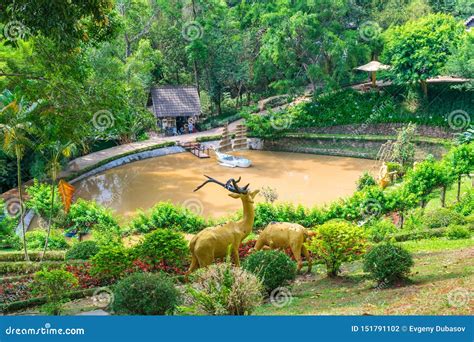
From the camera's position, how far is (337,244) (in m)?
12.6

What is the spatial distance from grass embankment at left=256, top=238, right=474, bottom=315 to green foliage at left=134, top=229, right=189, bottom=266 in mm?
2741

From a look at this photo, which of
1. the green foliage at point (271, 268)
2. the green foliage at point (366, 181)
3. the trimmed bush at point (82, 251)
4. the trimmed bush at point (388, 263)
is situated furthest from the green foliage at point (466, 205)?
the trimmed bush at point (82, 251)

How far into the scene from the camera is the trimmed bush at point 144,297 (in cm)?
978

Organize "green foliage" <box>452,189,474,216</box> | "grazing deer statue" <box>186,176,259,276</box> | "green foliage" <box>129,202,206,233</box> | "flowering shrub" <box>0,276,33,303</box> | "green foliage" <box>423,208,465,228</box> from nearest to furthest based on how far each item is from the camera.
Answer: "flowering shrub" <box>0,276,33,303</box>, "grazing deer statue" <box>186,176,259,276</box>, "green foliage" <box>423,208,465,228</box>, "green foliage" <box>452,189,474,216</box>, "green foliage" <box>129,202,206,233</box>

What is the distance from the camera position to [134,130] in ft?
107

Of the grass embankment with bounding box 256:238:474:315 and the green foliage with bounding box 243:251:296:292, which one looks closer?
the grass embankment with bounding box 256:238:474:315

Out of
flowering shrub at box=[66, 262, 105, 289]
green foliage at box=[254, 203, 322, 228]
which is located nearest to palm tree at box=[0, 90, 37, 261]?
flowering shrub at box=[66, 262, 105, 289]

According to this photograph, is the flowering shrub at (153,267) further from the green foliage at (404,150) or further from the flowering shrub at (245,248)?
the green foliage at (404,150)

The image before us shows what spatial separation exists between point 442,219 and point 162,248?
8103 mm

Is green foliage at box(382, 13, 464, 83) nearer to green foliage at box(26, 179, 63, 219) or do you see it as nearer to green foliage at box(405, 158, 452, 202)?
green foliage at box(405, 158, 452, 202)

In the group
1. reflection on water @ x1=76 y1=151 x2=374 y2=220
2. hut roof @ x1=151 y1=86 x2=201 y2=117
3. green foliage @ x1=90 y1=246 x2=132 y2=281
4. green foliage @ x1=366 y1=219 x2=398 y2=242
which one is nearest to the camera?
green foliage @ x1=90 y1=246 x2=132 y2=281

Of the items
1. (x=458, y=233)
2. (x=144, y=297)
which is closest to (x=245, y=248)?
(x=458, y=233)

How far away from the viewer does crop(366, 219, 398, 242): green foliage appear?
16266 millimetres

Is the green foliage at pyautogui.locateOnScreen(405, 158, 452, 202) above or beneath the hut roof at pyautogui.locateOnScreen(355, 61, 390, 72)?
beneath
